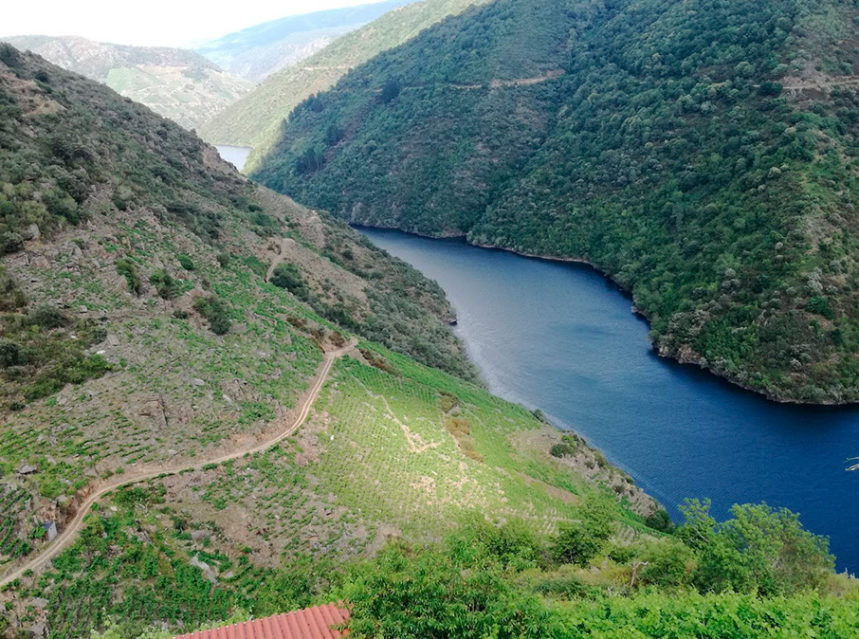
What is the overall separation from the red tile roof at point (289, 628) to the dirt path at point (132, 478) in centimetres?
984

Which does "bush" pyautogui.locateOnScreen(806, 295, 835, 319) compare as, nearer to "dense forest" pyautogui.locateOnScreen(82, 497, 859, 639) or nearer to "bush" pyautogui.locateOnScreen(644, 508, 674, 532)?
"bush" pyautogui.locateOnScreen(644, 508, 674, 532)

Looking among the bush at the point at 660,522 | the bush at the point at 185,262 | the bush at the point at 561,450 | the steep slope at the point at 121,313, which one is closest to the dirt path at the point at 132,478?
the steep slope at the point at 121,313

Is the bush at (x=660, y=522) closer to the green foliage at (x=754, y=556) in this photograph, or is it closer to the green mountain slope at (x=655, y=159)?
the green foliage at (x=754, y=556)

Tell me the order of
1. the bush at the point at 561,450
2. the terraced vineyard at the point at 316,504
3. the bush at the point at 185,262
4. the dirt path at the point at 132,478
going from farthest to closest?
the bush at the point at 561,450 → the bush at the point at 185,262 → the terraced vineyard at the point at 316,504 → the dirt path at the point at 132,478

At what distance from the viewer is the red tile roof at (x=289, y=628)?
16906 mm

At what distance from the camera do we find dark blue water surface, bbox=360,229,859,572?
5581 centimetres

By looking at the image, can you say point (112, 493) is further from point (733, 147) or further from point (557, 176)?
point (557, 176)

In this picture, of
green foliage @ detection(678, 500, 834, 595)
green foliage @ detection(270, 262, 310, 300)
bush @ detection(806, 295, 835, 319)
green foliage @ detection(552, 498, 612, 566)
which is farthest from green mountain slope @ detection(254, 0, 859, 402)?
green foliage @ detection(270, 262, 310, 300)

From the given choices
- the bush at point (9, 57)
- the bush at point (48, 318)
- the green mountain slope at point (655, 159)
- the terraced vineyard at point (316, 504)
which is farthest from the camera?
the green mountain slope at point (655, 159)

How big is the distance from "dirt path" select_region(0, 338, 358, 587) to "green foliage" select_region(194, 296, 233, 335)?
26.2 feet

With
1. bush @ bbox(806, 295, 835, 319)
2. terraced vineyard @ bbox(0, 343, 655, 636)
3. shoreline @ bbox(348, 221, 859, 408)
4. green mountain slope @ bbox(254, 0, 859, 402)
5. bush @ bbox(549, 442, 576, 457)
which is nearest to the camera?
terraced vineyard @ bbox(0, 343, 655, 636)

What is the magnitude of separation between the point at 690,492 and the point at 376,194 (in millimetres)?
120523

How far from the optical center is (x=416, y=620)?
1666cm

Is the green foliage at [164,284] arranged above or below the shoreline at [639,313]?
above
